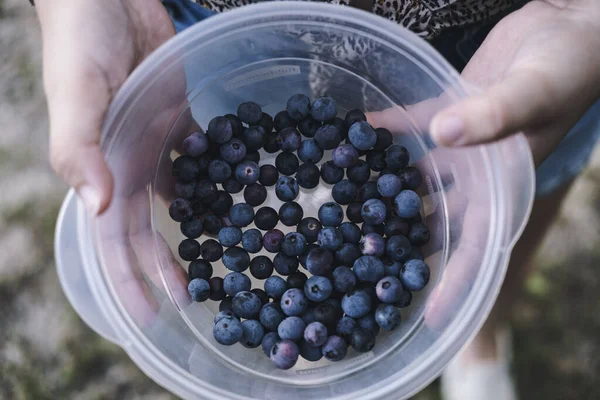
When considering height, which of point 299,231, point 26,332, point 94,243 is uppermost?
point 94,243

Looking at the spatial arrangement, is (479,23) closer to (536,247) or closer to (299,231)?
(299,231)

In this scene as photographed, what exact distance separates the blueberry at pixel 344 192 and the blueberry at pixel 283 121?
0.19m

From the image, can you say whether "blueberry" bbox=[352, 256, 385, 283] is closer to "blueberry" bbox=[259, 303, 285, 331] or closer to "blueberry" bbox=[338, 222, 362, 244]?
"blueberry" bbox=[338, 222, 362, 244]

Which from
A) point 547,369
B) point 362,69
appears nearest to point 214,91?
point 362,69

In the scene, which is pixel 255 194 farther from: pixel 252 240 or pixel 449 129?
pixel 449 129

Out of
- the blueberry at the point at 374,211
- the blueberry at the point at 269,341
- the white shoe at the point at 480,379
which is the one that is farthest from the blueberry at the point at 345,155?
the white shoe at the point at 480,379

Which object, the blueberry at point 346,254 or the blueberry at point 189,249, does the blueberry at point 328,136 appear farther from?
the blueberry at point 189,249

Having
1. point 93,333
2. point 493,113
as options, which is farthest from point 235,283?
point 93,333

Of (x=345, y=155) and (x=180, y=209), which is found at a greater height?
(x=345, y=155)

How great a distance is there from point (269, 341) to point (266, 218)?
11.1 inches

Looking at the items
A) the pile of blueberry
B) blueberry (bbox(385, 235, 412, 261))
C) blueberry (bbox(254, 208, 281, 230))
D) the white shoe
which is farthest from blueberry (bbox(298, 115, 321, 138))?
the white shoe

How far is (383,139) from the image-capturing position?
138cm

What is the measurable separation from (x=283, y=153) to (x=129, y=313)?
A: 0.53 m

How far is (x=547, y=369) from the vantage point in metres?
1.99
